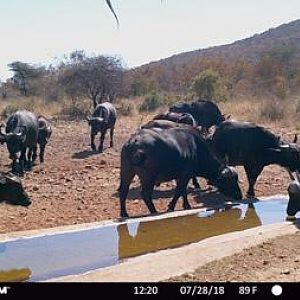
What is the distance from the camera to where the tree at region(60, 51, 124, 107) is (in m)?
37.5

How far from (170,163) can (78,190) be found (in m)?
3.33

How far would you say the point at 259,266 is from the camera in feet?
24.2

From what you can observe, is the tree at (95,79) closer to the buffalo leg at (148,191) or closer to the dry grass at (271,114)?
the dry grass at (271,114)

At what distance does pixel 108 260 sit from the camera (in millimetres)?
8562

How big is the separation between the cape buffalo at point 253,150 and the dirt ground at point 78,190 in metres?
0.68

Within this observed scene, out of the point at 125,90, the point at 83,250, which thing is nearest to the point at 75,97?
the point at 125,90

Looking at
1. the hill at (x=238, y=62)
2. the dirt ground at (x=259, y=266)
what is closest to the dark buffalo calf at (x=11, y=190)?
the dirt ground at (x=259, y=266)

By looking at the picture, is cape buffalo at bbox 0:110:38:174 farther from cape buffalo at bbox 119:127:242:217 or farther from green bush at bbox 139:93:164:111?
green bush at bbox 139:93:164:111

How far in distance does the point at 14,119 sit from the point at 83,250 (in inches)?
372

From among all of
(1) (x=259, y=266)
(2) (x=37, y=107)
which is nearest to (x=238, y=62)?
(2) (x=37, y=107)

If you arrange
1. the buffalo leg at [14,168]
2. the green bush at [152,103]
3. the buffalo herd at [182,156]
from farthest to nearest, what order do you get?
the green bush at [152,103], the buffalo leg at [14,168], the buffalo herd at [182,156]

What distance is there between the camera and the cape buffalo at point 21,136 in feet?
54.3
